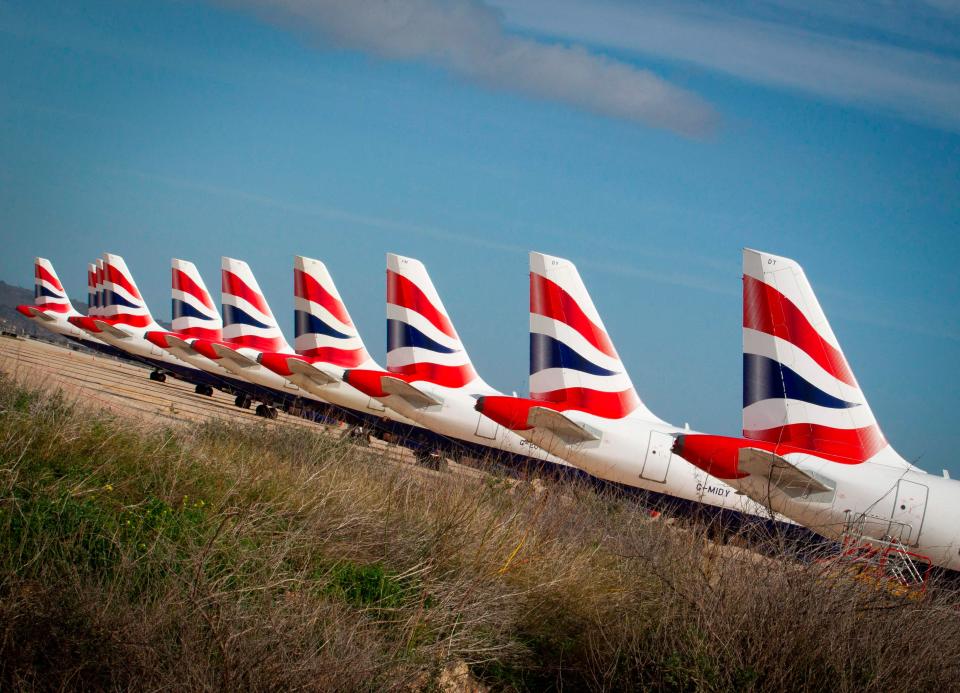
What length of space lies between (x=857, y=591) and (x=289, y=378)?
2687cm

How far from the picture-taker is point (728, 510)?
20.1 m

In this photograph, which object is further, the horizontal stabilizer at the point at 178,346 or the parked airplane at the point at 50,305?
the parked airplane at the point at 50,305

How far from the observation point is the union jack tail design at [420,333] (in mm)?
27219

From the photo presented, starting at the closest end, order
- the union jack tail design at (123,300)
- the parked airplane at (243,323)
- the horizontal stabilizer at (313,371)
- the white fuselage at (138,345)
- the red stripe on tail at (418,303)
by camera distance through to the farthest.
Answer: the red stripe on tail at (418,303), the horizontal stabilizer at (313,371), the parked airplane at (243,323), the white fuselage at (138,345), the union jack tail design at (123,300)

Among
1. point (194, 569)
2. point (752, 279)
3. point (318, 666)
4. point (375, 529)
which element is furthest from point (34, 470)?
point (752, 279)

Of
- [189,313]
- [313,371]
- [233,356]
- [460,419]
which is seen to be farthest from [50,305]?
[460,419]

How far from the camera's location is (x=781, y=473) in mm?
16141

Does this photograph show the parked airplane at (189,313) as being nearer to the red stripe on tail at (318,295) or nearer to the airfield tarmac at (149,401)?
the airfield tarmac at (149,401)

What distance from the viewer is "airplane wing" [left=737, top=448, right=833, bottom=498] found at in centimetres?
1539

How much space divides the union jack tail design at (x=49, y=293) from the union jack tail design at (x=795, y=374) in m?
58.4

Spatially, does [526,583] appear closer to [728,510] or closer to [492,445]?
[728,510]

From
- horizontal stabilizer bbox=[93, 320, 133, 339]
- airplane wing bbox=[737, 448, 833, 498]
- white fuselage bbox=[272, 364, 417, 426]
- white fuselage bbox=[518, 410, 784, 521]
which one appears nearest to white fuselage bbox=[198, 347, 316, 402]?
white fuselage bbox=[272, 364, 417, 426]

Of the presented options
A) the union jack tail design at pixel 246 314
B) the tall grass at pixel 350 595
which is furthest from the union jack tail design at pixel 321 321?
the tall grass at pixel 350 595

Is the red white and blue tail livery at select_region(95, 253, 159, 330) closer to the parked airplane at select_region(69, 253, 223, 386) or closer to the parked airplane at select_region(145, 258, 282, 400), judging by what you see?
the parked airplane at select_region(69, 253, 223, 386)
